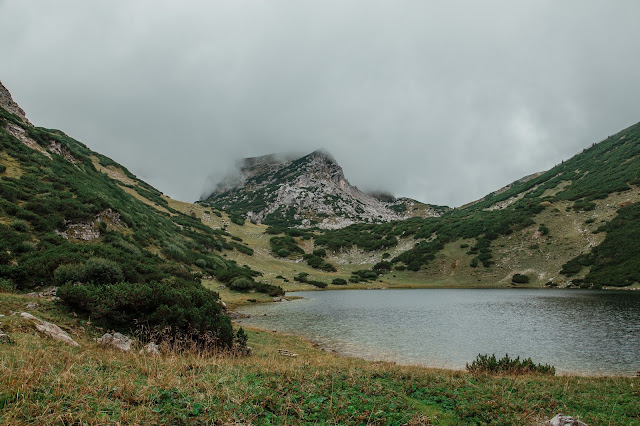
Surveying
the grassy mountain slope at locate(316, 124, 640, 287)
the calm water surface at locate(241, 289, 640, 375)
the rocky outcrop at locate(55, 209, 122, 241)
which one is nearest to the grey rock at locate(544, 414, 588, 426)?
the calm water surface at locate(241, 289, 640, 375)

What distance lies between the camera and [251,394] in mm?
6641

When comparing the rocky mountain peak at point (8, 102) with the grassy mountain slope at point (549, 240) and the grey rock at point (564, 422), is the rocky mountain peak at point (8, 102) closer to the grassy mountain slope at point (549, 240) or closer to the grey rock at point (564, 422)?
the grassy mountain slope at point (549, 240)

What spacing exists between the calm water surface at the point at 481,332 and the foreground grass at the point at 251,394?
8.83 metres

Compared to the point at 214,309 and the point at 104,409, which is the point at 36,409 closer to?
the point at 104,409

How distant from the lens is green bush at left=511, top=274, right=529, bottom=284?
76.3m

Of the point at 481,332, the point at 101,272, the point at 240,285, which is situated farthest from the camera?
the point at 240,285

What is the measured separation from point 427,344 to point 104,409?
75.0 feet

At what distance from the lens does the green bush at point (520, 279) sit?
76.3m

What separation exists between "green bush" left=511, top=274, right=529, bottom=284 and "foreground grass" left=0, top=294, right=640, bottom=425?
248 feet

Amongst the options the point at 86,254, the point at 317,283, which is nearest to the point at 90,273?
the point at 86,254

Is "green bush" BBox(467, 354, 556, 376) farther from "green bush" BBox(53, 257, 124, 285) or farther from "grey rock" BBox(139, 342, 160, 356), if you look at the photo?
"green bush" BBox(53, 257, 124, 285)

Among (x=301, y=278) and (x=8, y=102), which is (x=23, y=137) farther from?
(x=301, y=278)

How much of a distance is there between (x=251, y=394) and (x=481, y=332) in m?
26.9

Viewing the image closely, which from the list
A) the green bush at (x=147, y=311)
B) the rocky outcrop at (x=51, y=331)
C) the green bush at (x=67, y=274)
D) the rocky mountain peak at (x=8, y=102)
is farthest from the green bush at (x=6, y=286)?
the rocky mountain peak at (x=8, y=102)
